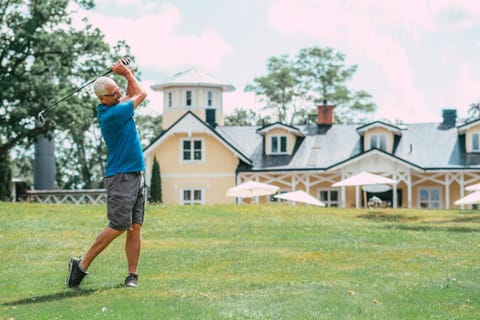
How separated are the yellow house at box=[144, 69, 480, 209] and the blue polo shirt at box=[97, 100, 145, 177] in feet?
125

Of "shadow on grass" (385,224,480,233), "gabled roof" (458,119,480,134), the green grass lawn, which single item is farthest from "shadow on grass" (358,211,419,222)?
"gabled roof" (458,119,480,134)

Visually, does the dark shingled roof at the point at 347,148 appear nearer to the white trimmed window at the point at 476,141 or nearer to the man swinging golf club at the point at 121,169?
the white trimmed window at the point at 476,141

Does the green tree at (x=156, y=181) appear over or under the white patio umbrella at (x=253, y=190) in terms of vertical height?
over

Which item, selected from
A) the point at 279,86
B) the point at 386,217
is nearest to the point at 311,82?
the point at 279,86

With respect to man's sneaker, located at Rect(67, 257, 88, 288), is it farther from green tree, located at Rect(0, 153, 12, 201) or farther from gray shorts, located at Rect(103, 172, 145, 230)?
green tree, located at Rect(0, 153, 12, 201)

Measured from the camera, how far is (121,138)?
10711 millimetres

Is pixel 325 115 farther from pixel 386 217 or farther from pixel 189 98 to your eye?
pixel 386 217

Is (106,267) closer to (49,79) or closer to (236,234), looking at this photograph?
(236,234)

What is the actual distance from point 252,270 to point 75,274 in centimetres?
245

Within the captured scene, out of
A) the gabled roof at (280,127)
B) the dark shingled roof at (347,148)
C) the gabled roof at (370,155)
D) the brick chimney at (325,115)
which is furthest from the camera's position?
the brick chimney at (325,115)

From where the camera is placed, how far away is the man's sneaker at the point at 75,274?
36.0 ft

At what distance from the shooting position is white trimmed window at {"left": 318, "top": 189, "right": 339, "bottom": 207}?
51075 mm

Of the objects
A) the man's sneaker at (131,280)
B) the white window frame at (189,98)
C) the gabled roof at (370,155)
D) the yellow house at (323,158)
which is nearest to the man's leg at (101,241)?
the man's sneaker at (131,280)

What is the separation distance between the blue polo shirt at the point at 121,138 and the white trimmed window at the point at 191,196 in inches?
1654
